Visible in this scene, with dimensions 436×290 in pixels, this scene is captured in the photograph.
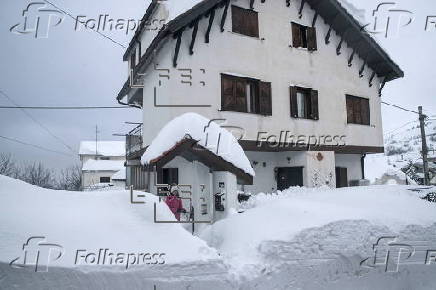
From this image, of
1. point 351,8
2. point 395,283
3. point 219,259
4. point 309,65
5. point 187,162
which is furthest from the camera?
point 351,8

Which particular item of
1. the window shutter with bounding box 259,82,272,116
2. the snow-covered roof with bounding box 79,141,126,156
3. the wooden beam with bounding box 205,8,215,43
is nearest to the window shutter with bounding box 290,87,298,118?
the window shutter with bounding box 259,82,272,116

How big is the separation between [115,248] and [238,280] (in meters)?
2.10

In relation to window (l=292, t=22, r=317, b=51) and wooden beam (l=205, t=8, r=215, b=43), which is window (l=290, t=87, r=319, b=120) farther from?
wooden beam (l=205, t=8, r=215, b=43)

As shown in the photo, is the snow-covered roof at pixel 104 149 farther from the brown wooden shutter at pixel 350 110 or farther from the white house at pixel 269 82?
the brown wooden shutter at pixel 350 110

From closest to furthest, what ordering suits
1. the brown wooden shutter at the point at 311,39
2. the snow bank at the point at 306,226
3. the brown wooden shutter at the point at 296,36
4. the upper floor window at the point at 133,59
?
the snow bank at the point at 306,226, the brown wooden shutter at the point at 296,36, the brown wooden shutter at the point at 311,39, the upper floor window at the point at 133,59

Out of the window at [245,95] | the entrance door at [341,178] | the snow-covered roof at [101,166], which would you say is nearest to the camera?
the window at [245,95]

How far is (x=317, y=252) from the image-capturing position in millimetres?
6328

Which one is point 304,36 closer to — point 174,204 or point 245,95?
point 245,95

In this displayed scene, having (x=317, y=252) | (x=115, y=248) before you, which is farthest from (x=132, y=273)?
(x=317, y=252)

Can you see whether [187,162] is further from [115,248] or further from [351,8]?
[351,8]

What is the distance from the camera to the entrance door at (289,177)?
46.5ft

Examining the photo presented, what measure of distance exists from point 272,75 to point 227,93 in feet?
8.19

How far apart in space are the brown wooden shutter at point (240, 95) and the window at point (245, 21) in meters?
2.06

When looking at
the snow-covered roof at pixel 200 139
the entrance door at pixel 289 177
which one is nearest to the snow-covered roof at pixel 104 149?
the entrance door at pixel 289 177
